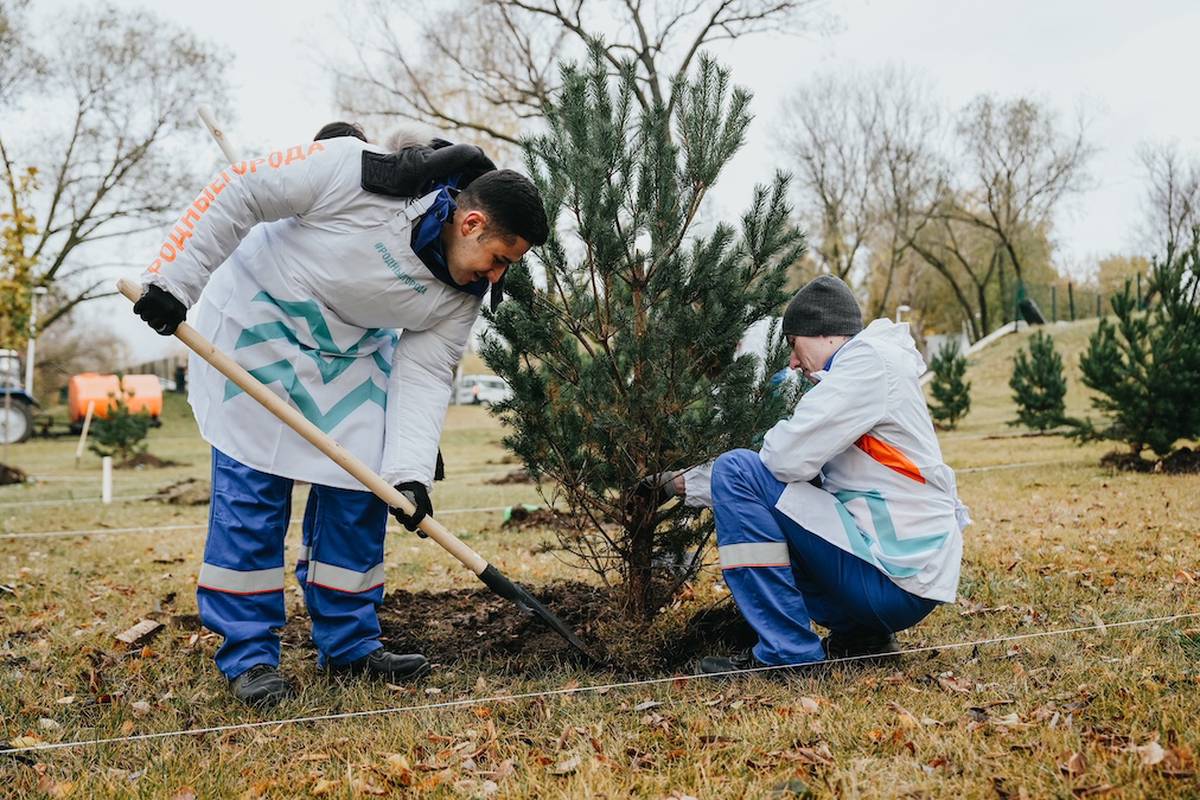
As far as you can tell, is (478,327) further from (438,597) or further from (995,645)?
(995,645)

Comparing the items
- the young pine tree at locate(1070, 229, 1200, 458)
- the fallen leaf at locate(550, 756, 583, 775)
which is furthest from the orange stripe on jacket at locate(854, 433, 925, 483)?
the young pine tree at locate(1070, 229, 1200, 458)

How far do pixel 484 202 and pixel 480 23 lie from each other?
61.7 ft

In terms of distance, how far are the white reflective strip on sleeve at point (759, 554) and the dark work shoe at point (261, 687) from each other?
1672mm

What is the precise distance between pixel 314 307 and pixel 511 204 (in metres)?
0.87

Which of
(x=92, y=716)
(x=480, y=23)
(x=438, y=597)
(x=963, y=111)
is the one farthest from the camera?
(x=963, y=111)

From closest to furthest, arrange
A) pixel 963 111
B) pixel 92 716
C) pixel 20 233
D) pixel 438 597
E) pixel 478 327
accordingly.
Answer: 1. pixel 92 716
2. pixel 478 327
3. pixel 438 597
4. pixel 20 233
5. pixel 963 111

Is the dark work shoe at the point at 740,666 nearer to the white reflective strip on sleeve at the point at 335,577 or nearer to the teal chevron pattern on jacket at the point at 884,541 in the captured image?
the teal chevron pattern on jacket at the point at 884,541

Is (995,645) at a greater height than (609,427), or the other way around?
(609,427)

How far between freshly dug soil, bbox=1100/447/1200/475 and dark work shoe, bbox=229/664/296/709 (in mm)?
9331

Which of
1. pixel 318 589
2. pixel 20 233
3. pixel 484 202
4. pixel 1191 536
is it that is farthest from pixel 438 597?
pixel 20 233

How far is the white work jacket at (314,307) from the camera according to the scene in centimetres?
329

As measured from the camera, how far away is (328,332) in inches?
141

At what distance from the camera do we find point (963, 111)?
3700 centimetres

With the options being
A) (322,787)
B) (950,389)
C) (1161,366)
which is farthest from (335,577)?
(950,389)
